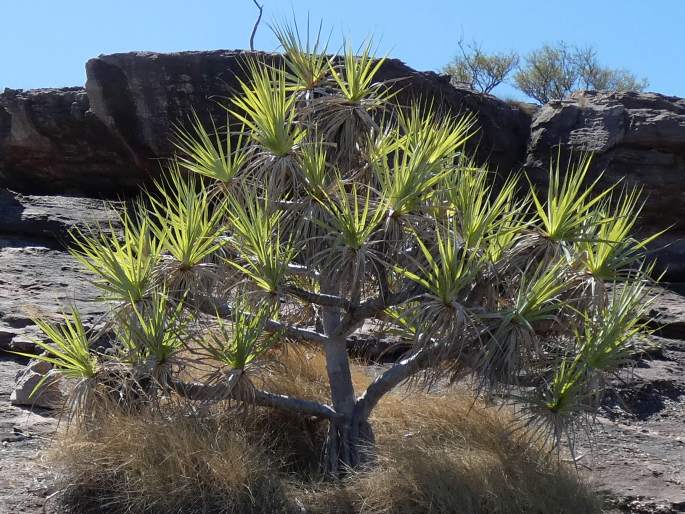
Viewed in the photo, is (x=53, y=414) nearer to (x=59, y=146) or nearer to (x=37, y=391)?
(x=37, y=391)

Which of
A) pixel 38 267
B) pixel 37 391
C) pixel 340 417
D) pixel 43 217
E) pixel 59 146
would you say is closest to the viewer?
pixel 340 417

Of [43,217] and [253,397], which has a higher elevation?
[43,217]

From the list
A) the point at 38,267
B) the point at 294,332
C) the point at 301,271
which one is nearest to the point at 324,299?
the point at 301,271

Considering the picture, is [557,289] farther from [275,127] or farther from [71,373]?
[71,373]

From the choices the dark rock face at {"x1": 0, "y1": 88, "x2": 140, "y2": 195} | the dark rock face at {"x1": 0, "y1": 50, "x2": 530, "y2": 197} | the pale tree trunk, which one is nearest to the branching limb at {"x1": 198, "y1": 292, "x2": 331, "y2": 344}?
the pale tree trunk

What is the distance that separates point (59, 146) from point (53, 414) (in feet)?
22.2

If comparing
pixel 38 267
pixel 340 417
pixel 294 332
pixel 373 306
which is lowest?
pixel 340 417

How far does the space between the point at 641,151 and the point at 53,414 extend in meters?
8.06

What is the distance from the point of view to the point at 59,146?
41.2ft

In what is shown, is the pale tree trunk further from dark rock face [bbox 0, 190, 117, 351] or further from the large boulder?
the large boulder

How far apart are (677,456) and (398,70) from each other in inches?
242

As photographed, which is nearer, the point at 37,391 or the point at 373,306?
the point at 373,306

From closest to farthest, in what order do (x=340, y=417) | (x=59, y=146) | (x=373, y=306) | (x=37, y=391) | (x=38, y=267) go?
(x=373, y=306), (x=340, y=417), (x=37, y=391), (x=38, y=267), (x=59, y=146)

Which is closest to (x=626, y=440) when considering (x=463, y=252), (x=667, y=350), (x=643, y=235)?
(x=667, y=350)
